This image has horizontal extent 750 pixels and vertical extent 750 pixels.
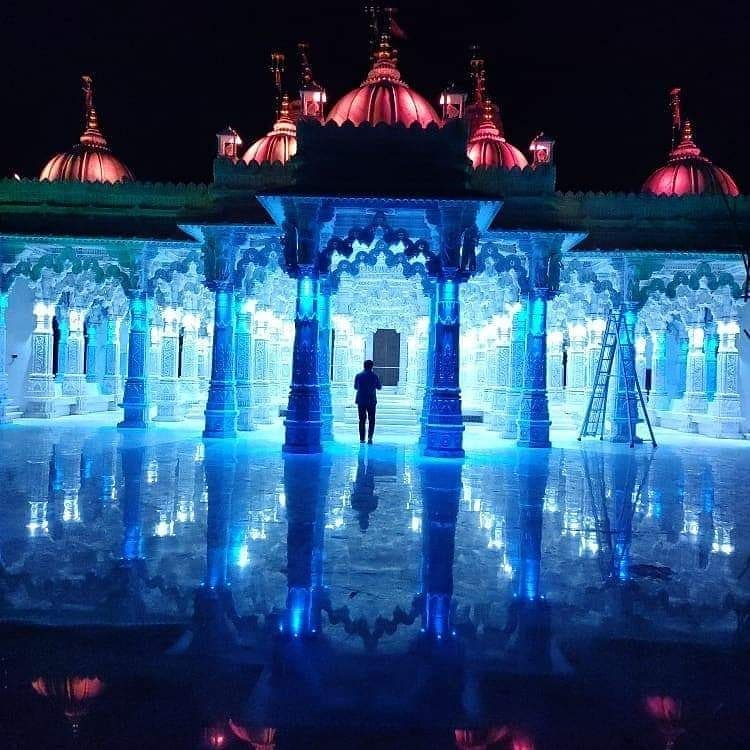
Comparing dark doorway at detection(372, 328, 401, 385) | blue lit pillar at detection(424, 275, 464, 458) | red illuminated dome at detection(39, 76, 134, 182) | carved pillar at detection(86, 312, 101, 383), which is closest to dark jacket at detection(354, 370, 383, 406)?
blue lit pillar at detection(424, 275, 464, 458)

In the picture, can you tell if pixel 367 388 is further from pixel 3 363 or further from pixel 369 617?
pixel 369 617

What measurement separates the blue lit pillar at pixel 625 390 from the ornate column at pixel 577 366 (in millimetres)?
4756

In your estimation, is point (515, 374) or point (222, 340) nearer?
point (222, 340)

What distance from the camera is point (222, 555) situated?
5414 millimetres

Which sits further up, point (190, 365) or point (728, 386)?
point (190, 365)

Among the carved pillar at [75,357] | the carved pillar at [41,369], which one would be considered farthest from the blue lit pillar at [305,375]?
the carved pillar at [75,357]

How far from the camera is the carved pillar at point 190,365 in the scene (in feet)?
70.8

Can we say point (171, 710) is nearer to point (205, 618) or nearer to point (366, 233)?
point (205, 618)

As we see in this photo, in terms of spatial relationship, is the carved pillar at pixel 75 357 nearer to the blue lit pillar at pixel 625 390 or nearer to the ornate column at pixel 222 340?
the ornate column at pixel 222 340

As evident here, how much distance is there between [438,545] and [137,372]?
1321cm

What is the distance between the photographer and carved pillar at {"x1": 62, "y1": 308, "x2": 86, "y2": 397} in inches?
844

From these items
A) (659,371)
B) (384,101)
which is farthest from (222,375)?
(659,371)

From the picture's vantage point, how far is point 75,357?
2169 centimetres

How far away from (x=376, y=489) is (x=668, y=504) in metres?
3.28
